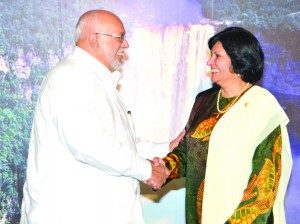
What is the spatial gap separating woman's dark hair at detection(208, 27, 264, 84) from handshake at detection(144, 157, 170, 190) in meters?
0.68

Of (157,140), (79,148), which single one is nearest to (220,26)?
(157,140)

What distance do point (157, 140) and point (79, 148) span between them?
1.75 metres

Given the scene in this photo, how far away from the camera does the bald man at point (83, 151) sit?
2674 millimetres

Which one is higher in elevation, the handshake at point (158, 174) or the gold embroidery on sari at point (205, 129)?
the gold embroidery on sari at point (205, 129)

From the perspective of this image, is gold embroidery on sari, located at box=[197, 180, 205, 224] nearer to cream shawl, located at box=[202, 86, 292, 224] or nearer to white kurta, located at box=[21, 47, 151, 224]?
cream shawl, located at box=[202, 86, 292, 224]

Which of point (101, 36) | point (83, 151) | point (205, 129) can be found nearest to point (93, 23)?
point (101, 36)

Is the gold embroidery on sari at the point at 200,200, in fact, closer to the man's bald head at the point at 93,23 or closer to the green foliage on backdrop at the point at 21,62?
the man's bald head at the point at 93,23

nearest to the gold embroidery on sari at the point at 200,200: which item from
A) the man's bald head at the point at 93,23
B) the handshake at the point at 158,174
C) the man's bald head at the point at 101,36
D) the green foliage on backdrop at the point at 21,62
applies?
the handshake at the point at 158,174

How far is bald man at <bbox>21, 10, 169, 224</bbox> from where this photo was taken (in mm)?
2674

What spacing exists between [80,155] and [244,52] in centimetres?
98

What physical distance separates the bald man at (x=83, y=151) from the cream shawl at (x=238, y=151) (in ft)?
1.16

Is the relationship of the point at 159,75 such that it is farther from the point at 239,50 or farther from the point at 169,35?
the point at 239,50

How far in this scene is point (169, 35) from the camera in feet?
14.2

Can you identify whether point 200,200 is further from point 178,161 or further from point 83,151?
point 83,151
